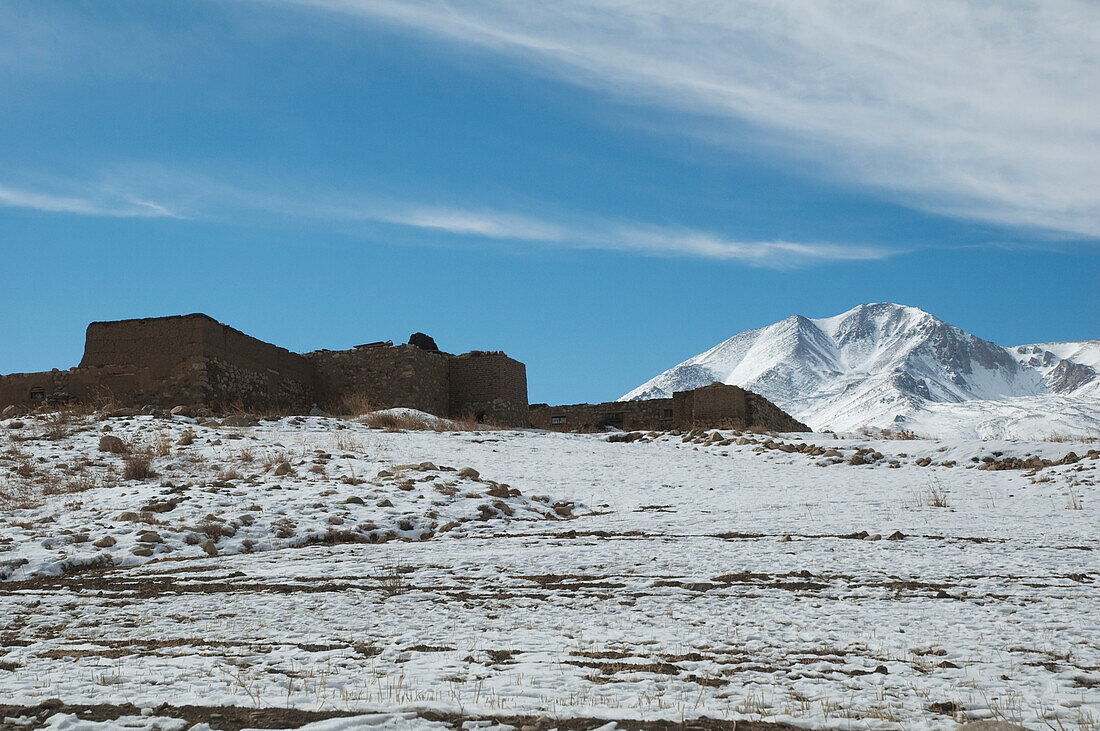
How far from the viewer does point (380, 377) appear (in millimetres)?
25734

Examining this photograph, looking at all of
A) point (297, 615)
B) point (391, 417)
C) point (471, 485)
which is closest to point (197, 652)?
point (297, 615)

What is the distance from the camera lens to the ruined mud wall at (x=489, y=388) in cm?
2739

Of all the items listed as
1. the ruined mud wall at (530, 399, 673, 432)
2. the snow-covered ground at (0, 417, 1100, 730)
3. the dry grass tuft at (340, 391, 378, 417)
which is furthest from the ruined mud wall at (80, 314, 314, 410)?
the ruined mud wall at (530, 399, 673, 432)

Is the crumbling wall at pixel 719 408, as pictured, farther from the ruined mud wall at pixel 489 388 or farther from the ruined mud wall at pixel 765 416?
the ruined mud wall at pixel 489 388

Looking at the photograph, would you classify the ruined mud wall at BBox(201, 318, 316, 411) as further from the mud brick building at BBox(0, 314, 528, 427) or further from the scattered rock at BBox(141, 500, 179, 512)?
the scattered rock at BBox(141, 500, 179, 512)

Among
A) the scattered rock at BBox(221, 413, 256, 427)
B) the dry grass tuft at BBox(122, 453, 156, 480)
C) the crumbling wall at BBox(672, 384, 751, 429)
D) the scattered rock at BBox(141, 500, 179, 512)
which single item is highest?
the crumbling wall at BBox(672, 384, 751, 429)

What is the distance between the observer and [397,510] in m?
11.6

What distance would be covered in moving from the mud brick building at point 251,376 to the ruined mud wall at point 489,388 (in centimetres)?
3

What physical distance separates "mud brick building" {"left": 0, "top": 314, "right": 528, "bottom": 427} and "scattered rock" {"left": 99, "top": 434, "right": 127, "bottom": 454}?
5.36 metres

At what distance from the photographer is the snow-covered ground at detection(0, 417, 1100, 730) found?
14.0 ft

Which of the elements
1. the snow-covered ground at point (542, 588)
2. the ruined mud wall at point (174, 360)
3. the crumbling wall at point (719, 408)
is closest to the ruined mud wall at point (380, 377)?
the ruined mud wall at point (174, 360)

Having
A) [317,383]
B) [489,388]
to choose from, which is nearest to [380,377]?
[317,383]

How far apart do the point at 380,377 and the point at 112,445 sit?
10.8m

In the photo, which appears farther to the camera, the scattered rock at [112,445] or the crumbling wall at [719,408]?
the crumbling wall at [719,408]
